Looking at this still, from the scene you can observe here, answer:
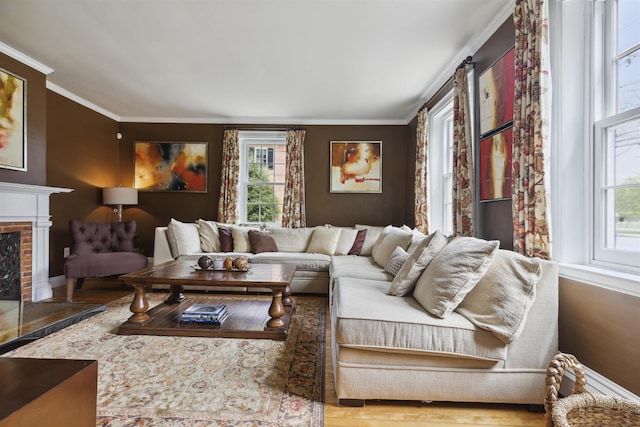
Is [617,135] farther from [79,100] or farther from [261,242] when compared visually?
[79,100]

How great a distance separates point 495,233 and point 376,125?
322cm

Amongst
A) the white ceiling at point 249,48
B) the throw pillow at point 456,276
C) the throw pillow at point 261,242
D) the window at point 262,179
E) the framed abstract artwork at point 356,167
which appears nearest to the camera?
the throw pillow at point 456,276

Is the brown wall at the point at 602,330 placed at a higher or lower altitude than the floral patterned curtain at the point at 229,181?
lower

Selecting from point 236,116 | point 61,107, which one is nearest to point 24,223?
point 61,107

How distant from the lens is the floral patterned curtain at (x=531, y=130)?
1913mm

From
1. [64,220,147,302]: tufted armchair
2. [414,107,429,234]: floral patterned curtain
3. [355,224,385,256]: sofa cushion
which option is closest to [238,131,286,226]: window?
[355,224,385,256]: sofa cushion

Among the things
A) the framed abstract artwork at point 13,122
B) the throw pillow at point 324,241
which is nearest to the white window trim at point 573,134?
the throw pillow at point 324,241

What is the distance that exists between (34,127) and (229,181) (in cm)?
241

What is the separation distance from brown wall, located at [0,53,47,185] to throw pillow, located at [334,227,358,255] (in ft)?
12.0

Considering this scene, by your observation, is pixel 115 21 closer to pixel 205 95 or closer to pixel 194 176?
pixel 205 95

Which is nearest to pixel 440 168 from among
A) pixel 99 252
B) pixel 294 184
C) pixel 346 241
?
pixel 346 241

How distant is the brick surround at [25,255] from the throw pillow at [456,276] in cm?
410

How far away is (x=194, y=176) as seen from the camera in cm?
540

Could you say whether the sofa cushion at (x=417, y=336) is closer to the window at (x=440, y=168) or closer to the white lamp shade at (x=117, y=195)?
the window at (x=440, y=168)
